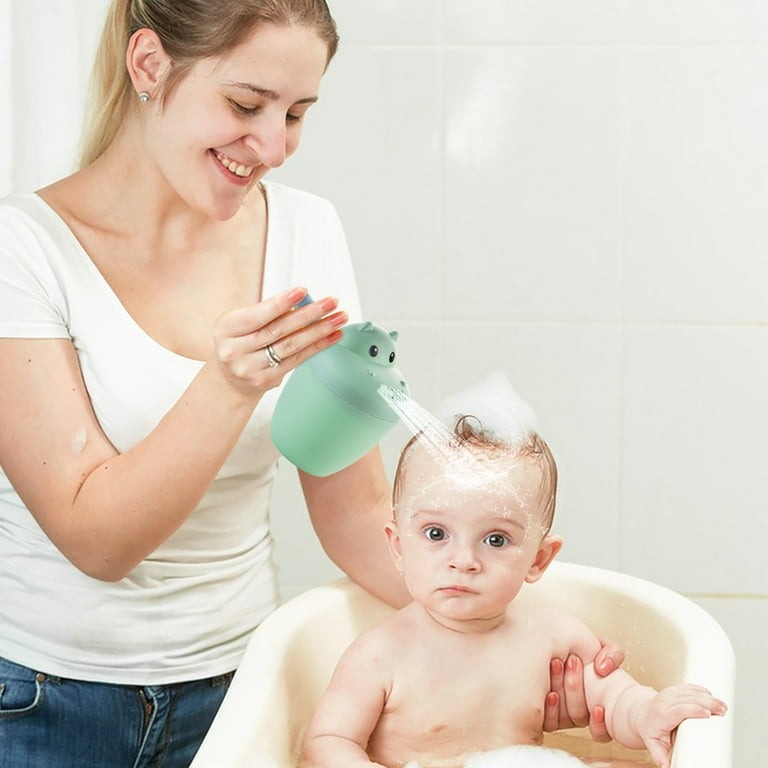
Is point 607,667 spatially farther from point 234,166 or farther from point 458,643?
point 234,166

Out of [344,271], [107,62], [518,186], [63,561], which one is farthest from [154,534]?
[518,186]

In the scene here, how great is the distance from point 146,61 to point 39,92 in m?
0.54

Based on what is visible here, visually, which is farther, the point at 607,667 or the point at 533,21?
the point at 533,21

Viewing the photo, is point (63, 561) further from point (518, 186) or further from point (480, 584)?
point (518, 186)

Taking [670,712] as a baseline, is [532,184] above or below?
above

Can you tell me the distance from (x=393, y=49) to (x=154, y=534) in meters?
1.00

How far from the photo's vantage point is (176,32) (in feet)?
3.85

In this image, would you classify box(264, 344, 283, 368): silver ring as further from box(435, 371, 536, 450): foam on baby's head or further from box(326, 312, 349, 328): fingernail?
box(435, 371, 536, 450): foam on baby's head

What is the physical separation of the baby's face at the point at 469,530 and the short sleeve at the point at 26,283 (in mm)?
394

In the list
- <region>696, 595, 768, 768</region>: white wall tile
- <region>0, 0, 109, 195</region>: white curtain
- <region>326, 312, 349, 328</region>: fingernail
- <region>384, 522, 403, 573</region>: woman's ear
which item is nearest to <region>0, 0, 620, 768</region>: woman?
<region>326, 312, 349, 328</region>: fingernail

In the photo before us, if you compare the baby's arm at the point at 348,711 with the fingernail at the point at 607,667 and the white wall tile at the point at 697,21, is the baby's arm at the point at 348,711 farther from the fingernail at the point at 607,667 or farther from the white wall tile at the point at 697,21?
the white wall tile at the point at 697,21

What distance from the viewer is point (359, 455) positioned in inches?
45.2

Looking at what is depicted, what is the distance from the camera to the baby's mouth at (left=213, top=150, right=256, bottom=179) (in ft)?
3.89

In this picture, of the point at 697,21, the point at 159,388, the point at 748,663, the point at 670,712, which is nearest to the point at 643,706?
the point at 670,712
